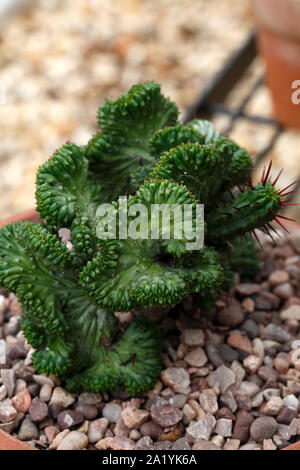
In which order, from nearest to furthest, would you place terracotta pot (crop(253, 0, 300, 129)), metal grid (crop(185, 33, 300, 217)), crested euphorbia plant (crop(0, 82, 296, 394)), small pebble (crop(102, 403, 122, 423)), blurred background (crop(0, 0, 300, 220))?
1. crested euphorbia plant (crop(0, 82, 296, 394))
2. small pebble (crop(102, 403, 122, 423))
3. terracotta pot (crop(253, 0, 300, 129))
4. metal grid (crop(185, 33, 300, 217))
5. blurred background (crop(0, 0, 300, 220))

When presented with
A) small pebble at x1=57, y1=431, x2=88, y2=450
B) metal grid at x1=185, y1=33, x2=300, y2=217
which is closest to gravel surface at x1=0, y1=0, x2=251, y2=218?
metal grid at x1=185, y1=33, x2=300, y2=217

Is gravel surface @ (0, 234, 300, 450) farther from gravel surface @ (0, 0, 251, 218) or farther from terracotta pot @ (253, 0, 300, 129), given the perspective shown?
gravel surface @ (0, 0, 251, 218)

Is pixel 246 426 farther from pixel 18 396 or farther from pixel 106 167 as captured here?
pixel 106 167

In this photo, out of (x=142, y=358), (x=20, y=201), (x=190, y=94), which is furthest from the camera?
(x=190, y=94)

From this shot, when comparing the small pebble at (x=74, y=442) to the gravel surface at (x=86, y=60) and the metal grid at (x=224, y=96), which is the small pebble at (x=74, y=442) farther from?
the gravel surface at (x=86, y=60)

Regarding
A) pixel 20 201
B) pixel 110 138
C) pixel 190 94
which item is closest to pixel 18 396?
pixel 110 138

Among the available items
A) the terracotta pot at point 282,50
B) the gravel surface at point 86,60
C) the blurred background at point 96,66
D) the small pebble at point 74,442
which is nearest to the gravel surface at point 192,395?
the small pebble at point 74,442

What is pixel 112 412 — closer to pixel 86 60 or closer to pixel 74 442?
pixel 74 442
